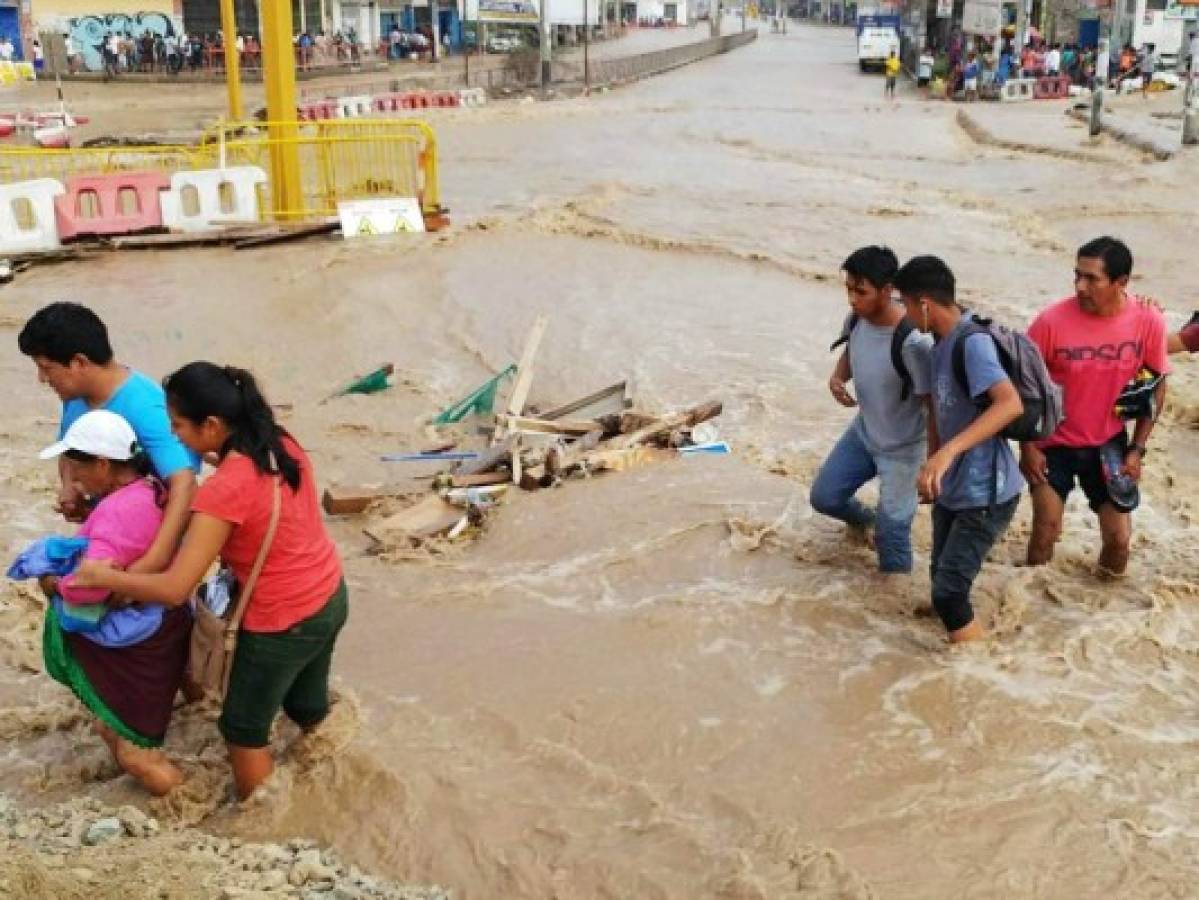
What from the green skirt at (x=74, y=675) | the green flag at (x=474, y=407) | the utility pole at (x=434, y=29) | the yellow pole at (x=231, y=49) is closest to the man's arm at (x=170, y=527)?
the green skirt at (x=74, y=675)

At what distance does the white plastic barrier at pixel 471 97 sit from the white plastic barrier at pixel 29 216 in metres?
26.2

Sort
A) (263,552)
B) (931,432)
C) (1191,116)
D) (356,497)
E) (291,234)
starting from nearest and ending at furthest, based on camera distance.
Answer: (263,552), (931,432), (356,497), (291,234), (1191,116)

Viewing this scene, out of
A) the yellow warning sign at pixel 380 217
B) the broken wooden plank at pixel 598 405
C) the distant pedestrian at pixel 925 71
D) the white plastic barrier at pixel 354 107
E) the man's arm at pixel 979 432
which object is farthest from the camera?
the distant pedestrian at pixel 925 71

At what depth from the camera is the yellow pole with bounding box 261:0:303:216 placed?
16328 millimetres

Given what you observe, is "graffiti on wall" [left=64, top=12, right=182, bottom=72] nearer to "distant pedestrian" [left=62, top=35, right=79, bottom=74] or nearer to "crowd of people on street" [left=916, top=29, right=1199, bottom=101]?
"distant pedestrian" [left=62, top=35, right=79, bottom=74]

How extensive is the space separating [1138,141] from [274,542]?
26.7 m

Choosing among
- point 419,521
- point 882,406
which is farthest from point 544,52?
point 882,406

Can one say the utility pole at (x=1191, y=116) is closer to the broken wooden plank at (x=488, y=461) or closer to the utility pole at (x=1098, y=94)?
the utility pole at (x=1098, y=94)

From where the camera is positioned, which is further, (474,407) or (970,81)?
(970,81)

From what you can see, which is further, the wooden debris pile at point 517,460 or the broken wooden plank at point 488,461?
the broken wooden plank at point 488,461

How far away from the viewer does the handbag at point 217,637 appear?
12.6 ft

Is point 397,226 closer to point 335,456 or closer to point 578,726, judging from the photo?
point 335,456

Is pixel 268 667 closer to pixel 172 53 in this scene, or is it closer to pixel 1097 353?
pixel 1097 353

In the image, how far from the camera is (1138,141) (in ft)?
86.7
